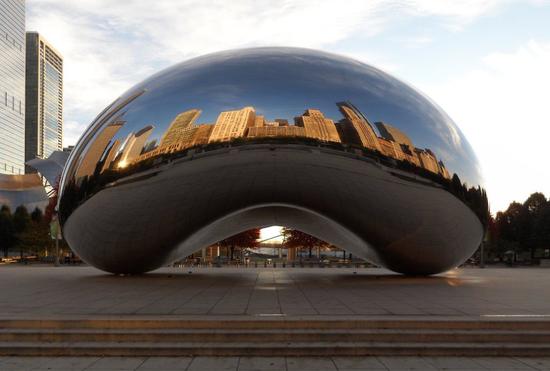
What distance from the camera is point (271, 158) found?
456 inches

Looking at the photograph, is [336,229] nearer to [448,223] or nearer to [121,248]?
[448,223]

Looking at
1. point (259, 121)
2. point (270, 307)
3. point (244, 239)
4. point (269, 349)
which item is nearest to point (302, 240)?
point (244, 239)

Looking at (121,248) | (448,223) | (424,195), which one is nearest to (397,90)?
(424,195)

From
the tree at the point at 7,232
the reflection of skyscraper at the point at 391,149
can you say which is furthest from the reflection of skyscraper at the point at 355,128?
the tree at the point at 7,232

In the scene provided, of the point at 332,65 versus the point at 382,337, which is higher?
the point at 332,65

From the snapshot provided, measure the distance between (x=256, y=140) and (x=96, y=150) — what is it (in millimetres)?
4025

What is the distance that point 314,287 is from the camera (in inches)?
523

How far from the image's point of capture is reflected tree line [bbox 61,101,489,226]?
11.4 meters

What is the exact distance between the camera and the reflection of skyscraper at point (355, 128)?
11.5 meters

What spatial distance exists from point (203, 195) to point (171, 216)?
3.45 ft

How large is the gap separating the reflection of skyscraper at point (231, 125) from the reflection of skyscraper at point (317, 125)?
3.44ft

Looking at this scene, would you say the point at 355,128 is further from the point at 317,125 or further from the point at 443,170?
the point at 443,170

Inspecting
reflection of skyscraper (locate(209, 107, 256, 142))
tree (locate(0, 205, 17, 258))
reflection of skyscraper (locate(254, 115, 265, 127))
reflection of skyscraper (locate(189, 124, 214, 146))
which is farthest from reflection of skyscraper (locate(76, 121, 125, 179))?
tree (locate(0, 205, 17, 258))

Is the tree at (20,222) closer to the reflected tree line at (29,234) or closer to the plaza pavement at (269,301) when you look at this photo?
the reflected tree line at (29,234)
